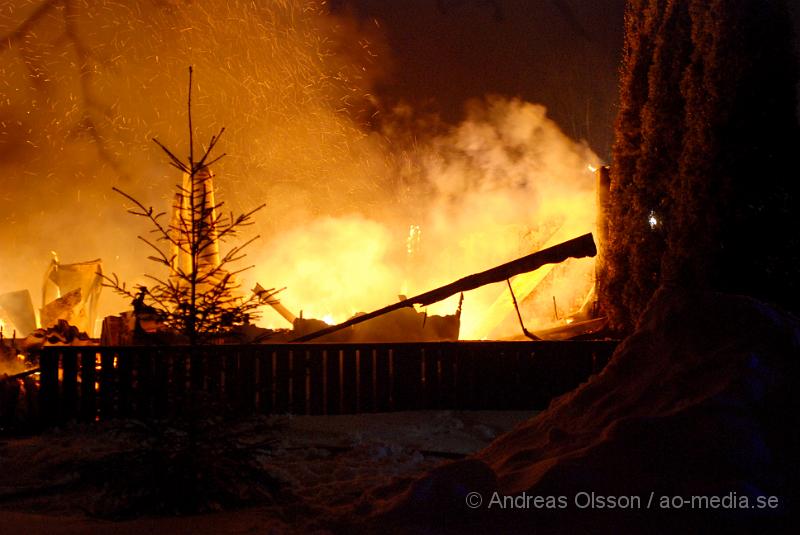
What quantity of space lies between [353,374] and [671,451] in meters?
6.34

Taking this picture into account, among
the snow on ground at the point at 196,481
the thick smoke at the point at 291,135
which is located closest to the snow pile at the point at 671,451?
the snow on ground at the point at 196,481

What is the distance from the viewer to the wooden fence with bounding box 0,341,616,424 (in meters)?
9.86

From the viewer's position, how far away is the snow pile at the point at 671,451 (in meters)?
4.14

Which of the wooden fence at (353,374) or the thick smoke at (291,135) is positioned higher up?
the thick smoke at (291,135)

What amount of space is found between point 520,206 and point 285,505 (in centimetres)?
1488

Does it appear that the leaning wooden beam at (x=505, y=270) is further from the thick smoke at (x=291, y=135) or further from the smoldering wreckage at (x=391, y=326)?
the thick smoke at (x=291, y=135)

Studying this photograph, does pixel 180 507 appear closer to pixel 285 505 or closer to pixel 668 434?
pixel 285 505

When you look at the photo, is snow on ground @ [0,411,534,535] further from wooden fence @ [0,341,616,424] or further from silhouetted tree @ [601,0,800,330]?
silhouetted tree @ [601,0,800,330]

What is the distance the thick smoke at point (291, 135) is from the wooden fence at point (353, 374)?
385 inches

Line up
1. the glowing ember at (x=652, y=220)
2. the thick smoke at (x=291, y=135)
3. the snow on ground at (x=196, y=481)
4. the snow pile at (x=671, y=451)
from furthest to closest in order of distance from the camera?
the thick smoke at (x=291, y=135) < the glowing ember at (x=652, y=220) < the snow on ground at (x=196, y=481) < the snow pile at (x=671, y=451)

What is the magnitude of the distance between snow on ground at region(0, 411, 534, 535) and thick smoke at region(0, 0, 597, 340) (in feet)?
44.4

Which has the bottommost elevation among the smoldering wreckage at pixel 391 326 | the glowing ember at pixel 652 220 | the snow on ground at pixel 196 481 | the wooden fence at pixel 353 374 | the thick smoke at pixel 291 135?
the snow on ground at pixel 196 481

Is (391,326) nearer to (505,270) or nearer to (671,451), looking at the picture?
(505,270)

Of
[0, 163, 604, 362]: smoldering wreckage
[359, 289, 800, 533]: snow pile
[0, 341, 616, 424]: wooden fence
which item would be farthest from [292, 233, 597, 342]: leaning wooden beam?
[359, 289, 800, 533]: snow pile
